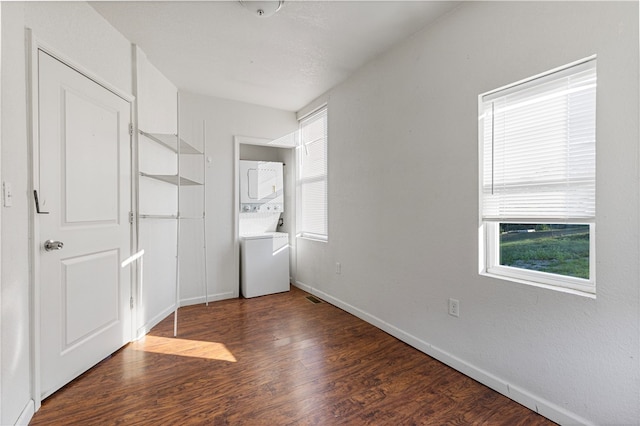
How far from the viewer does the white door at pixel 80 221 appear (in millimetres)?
A: 1721

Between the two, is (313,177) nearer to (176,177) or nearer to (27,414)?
(176,177)

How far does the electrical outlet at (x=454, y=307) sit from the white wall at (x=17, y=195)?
2.52 m

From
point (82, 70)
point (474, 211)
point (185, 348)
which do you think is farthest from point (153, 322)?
point (474, 211)

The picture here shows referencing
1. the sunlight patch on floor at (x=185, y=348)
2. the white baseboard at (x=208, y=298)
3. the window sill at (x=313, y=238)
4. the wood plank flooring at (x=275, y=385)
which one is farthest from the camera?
the window sill at (x=313, y=238)

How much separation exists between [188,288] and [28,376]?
6.08ft

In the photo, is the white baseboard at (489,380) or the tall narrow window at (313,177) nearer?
the white baseboard at (489,380)

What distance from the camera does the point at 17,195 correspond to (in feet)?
4.86

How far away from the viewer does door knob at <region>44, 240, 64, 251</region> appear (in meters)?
1.70

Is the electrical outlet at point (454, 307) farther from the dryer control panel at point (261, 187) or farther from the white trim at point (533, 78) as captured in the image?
the dryer control panel at point (261, 187)

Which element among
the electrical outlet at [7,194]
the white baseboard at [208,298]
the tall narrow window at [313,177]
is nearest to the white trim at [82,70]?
the electrical outlet at [7,194]

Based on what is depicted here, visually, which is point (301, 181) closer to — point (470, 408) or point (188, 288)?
point (188, 288)

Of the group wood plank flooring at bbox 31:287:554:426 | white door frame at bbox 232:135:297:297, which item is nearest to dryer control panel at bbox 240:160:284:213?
white door frame at bbox 232:135:297:297

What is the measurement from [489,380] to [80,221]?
2.87m

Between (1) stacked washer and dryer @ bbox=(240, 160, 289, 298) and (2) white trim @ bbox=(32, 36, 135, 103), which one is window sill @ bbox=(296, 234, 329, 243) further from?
(2) white trim @ bbox=(32, 36, 135, 103)
